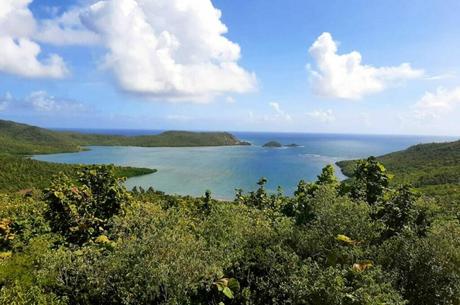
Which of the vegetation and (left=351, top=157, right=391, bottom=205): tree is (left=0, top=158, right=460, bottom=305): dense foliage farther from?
(left=351, top=157, right=391, bottom=205): tree

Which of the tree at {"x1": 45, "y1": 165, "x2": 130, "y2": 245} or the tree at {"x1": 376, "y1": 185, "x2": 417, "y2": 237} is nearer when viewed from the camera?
the tree at {"x1": 376, "y1": 185, "x2": 417, "y2": 237}

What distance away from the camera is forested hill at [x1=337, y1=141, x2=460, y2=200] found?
7319cm

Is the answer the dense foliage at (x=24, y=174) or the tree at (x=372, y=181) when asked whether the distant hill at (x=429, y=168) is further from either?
the dense foliage at (x=24, y=174)

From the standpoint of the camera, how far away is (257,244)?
13.6 m

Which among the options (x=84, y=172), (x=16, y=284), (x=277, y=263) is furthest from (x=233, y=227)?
(x=84, y=172)

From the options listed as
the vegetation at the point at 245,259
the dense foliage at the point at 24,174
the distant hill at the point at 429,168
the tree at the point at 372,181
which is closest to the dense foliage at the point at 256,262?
the vegetation at the point at 245,259

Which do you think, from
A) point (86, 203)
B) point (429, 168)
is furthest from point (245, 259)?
point (429, 168)

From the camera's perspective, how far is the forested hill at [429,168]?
2881 inches

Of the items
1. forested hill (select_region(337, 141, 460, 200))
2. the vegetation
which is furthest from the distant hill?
the vegetation

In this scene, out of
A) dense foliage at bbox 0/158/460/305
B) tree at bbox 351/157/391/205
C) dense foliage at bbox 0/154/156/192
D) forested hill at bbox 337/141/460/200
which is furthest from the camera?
dense foliage at bbox 0/154/156/192

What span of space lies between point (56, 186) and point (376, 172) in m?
17.6

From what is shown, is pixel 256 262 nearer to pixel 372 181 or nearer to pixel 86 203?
pixel 86 203

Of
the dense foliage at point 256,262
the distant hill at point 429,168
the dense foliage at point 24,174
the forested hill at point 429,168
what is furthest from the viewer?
the dense foliage at point 24,174

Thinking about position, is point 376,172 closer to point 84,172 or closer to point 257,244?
point 257,244
